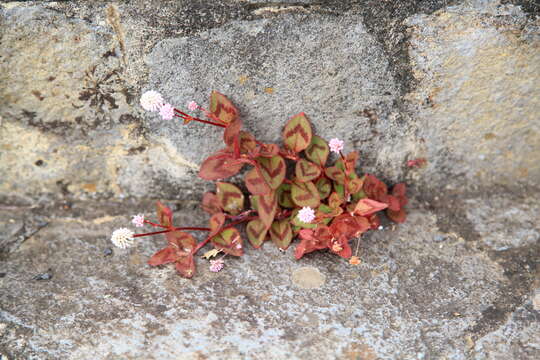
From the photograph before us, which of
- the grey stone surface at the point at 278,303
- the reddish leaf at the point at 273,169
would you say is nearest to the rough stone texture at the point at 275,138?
the grey stone surface at the point at 278,303

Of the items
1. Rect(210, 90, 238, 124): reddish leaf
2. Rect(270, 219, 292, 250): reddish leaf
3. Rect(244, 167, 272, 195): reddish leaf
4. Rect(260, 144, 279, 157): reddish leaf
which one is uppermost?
Rect(210, 90, 238, 124): reddish leaf

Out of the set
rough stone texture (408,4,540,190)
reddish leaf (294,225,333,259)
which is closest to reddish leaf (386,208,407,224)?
rough stone texture (408,4,540,190)

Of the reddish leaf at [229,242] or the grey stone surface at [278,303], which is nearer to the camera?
the grey stone surface at [278,303]

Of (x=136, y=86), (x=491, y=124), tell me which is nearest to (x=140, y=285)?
(x=136, y=86)

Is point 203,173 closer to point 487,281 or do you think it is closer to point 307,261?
point 307,261

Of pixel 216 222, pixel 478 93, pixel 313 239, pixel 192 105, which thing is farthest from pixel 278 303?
pixel 478 93

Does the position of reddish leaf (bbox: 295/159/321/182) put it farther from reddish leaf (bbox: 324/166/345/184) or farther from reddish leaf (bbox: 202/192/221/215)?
reddish leaf (bbox: 202/192/221/215)

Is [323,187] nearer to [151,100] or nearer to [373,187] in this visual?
[373,187]

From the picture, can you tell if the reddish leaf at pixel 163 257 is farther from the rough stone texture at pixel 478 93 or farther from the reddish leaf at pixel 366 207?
the rough stone texture at pixel 478 93
